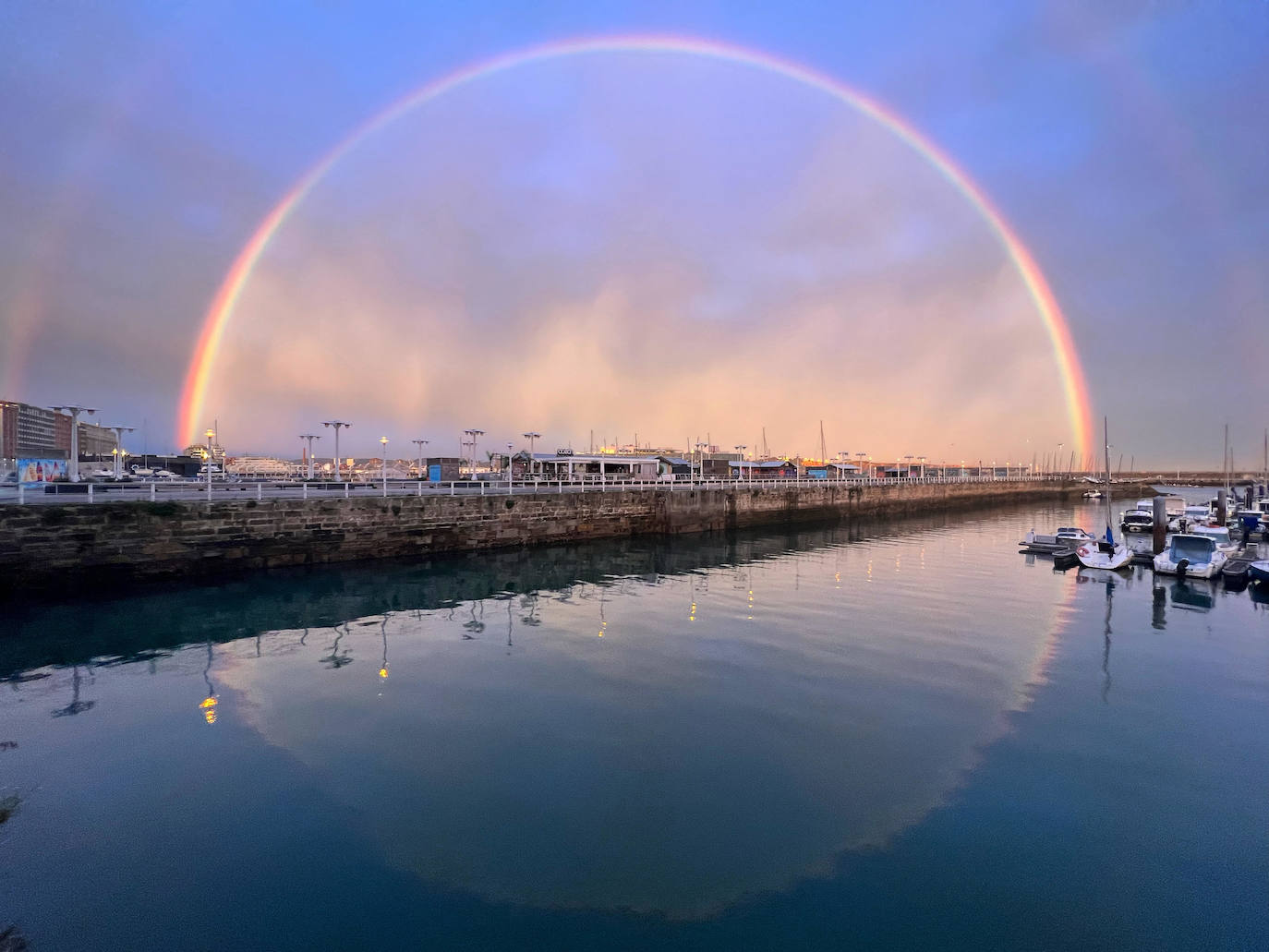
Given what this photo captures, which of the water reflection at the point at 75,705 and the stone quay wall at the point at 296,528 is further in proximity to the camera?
the stone quay wall at the point at 296,528

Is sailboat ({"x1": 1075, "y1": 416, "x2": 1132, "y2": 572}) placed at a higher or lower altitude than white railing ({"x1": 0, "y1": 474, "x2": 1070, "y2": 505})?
lower

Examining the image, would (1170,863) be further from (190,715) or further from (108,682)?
(108,682)

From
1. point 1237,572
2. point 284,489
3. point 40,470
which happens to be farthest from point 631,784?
point 40,470

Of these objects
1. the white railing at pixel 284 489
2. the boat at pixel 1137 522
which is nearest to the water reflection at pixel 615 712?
the white railing at pixel 284 489

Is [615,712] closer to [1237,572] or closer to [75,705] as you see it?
[75,705]

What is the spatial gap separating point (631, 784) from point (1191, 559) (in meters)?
37.1

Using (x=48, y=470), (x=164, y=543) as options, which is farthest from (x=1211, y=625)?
(x=48, y=470)

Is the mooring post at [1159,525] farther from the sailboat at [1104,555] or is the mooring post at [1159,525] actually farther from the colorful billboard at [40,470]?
the colorful billboard at [40,470]

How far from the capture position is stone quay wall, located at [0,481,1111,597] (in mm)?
24047

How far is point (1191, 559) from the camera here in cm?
3241

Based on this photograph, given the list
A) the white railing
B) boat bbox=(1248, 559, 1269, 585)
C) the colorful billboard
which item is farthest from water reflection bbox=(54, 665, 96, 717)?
boat bbox=(1248, 559, 1269, 585)

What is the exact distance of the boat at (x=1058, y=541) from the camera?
3909cm

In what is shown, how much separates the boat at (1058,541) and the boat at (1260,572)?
859cm

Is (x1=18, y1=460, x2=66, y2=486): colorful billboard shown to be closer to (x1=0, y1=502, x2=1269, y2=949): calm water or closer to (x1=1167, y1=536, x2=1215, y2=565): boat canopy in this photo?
(x1=0, y1=502, x2=1269, y2=949): calm water
